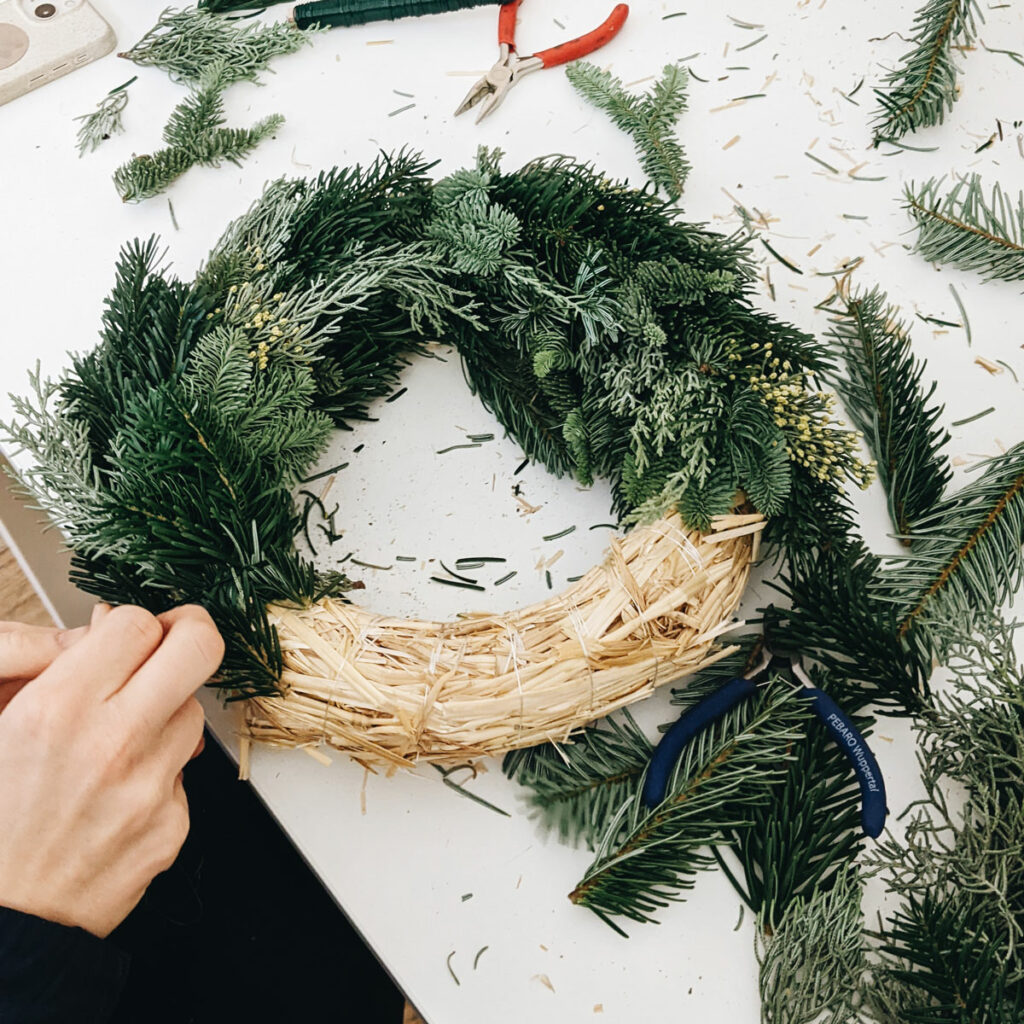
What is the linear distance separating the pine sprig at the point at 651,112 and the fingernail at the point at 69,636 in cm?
75

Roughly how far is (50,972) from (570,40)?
1137 millimetres

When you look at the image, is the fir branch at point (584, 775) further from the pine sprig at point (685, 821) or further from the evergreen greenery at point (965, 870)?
the evergreen greenery at point (965, 870)

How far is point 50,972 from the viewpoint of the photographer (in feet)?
2.18

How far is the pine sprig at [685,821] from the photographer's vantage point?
0.79 meters

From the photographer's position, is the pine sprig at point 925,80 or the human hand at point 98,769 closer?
the human hand at point 98,769

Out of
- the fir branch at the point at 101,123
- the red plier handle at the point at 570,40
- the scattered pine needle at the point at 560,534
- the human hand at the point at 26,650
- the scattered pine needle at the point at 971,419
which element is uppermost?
the fir branch at the point at 101,123

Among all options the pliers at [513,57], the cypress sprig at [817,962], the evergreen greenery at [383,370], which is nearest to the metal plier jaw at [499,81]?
the pliers at [513,57]

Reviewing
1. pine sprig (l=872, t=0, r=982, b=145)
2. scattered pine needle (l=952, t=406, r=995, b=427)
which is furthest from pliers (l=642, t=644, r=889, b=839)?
pine sprig (l=872, t=0, r=982, b=145)

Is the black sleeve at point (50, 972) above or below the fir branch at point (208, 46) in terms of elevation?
below

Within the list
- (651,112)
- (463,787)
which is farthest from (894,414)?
(463,787)

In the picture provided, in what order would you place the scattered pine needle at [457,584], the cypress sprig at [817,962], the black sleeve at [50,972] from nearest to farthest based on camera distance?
the black sleeve at [50,972]
the cypress sprig at [817,962]
the scattered pine needle at [457,584]

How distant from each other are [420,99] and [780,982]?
103cm

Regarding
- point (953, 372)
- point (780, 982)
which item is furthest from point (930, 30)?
point (780, 982)

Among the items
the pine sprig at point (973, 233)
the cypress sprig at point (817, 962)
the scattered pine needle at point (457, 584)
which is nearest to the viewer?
the cypress sprig at point (817, 962)
